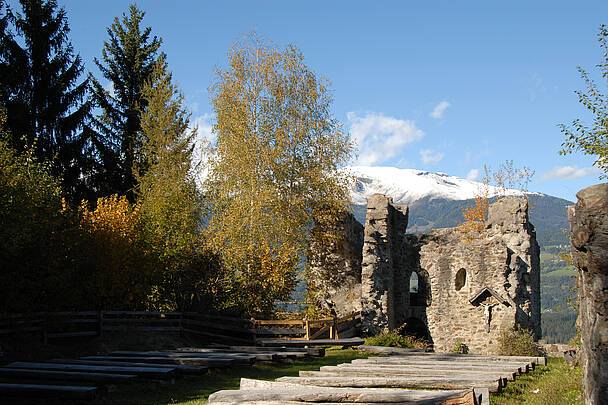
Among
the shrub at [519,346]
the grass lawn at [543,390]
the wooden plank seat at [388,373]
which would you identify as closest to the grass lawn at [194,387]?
the wooden plank seat at [388,373]

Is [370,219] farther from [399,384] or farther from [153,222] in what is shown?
[399,384]

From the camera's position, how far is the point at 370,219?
85.8 feet

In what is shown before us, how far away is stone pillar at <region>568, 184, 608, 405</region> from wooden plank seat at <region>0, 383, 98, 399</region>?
6.55 m

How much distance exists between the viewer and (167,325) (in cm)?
1977

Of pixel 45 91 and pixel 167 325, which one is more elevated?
pixel 45 91

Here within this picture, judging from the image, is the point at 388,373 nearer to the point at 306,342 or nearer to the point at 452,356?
the point at 452,356

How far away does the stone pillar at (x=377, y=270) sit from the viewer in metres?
24.7

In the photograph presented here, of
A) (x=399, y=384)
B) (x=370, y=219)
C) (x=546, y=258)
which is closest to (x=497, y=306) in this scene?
(x=370, y=219)

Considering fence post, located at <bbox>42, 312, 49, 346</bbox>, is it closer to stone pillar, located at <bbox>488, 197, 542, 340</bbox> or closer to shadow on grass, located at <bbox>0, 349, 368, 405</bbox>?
shadow on grass, located at <bbox>0, 349, 368, 405</bbox>

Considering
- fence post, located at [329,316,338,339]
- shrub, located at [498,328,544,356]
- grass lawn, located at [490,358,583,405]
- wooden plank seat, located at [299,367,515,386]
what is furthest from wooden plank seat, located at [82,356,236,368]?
shrub, located at [498,328,544,356]

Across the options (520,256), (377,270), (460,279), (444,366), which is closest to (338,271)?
(377,270)

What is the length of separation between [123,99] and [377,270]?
56.0ft

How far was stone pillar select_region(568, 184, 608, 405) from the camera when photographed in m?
4.43

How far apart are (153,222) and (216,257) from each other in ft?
9.77
